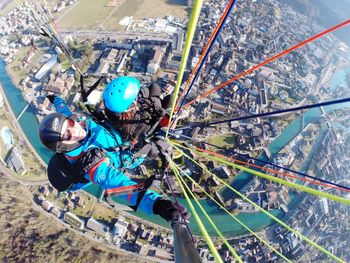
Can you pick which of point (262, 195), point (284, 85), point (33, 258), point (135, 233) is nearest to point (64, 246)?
point (33, 258)

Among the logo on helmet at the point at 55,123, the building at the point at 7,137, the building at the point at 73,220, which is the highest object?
the logo on helmet at the point at 55,123

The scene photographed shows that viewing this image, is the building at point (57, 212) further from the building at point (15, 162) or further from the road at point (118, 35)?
the road at point (118, 35)

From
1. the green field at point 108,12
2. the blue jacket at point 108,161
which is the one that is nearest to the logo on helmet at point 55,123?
the blue jacket at point 108,161

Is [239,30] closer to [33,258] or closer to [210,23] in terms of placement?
[210,23]

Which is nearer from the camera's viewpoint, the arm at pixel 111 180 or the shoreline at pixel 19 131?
the arm at pixel 111 180

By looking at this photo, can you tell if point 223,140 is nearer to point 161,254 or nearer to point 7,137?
point 161,254

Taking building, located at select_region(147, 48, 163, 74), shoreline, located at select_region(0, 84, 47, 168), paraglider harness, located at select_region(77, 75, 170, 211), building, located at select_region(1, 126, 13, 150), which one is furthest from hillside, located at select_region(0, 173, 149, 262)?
building, located at select_region(147, 48, 163, 74)
